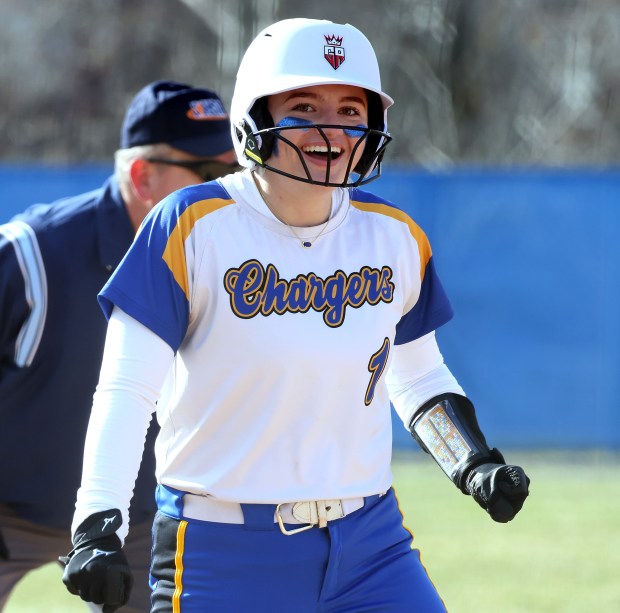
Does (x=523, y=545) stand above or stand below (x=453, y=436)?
below

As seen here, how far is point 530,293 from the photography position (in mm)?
10258

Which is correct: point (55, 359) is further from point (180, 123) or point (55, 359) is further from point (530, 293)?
point (530, 293)

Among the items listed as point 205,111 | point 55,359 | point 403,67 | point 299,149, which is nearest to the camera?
point 299,149

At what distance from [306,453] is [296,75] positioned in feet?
2.79

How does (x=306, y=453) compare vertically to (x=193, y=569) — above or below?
above

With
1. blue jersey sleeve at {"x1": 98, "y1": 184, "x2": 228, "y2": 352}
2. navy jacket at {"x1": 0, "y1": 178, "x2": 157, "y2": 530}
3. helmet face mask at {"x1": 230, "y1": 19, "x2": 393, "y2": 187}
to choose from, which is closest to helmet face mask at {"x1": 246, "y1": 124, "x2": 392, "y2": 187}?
helmet face mask at {"x1": 230, "y1": 19, "x2": 393, "y2": 187}

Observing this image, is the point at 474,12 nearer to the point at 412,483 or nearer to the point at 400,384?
the point at 412,483

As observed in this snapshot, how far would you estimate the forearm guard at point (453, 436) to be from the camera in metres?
3.36

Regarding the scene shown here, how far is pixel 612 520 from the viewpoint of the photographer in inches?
324

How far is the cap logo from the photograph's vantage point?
14.7ft

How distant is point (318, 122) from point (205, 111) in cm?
141

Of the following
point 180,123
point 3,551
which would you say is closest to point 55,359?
point 3,551

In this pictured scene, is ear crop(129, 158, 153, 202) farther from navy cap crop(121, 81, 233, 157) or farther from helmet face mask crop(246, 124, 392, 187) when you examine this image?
helmet face mask crop(246, 124, 392, 187)

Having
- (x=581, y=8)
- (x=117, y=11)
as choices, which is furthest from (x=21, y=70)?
(x=581, y=8)
